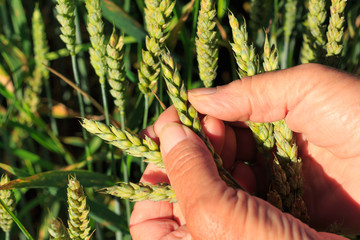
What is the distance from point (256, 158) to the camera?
4.35ft

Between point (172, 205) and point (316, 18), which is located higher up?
point (316, 18)

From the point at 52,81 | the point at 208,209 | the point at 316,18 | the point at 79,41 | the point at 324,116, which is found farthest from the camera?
the point at 52,81

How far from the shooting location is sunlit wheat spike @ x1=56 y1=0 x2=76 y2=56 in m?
0.97

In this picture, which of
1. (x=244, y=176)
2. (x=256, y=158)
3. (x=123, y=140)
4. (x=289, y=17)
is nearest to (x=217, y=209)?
(x=123, y=140)

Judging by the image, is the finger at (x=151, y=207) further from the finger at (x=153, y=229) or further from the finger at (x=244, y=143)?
the finger at (x=244, y=143)

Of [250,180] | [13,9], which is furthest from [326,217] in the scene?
[13,9]

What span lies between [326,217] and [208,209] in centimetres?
61

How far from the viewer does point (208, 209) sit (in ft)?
2.56

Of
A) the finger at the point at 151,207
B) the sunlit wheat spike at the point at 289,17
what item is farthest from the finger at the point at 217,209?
the sunlit wheat spike at the point at 289,17

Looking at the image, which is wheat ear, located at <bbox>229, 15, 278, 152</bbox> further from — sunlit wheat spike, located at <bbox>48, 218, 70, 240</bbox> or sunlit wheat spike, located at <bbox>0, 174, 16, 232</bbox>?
sunlit wheat spike, located at <bbox>0, 174, 16, 232</bbox>

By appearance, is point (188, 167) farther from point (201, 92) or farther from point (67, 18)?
point (67, 18)

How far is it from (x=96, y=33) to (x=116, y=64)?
10 centimetres

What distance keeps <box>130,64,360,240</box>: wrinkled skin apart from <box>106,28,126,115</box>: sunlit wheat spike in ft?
0.45

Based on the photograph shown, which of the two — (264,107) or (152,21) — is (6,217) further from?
(264,107)
